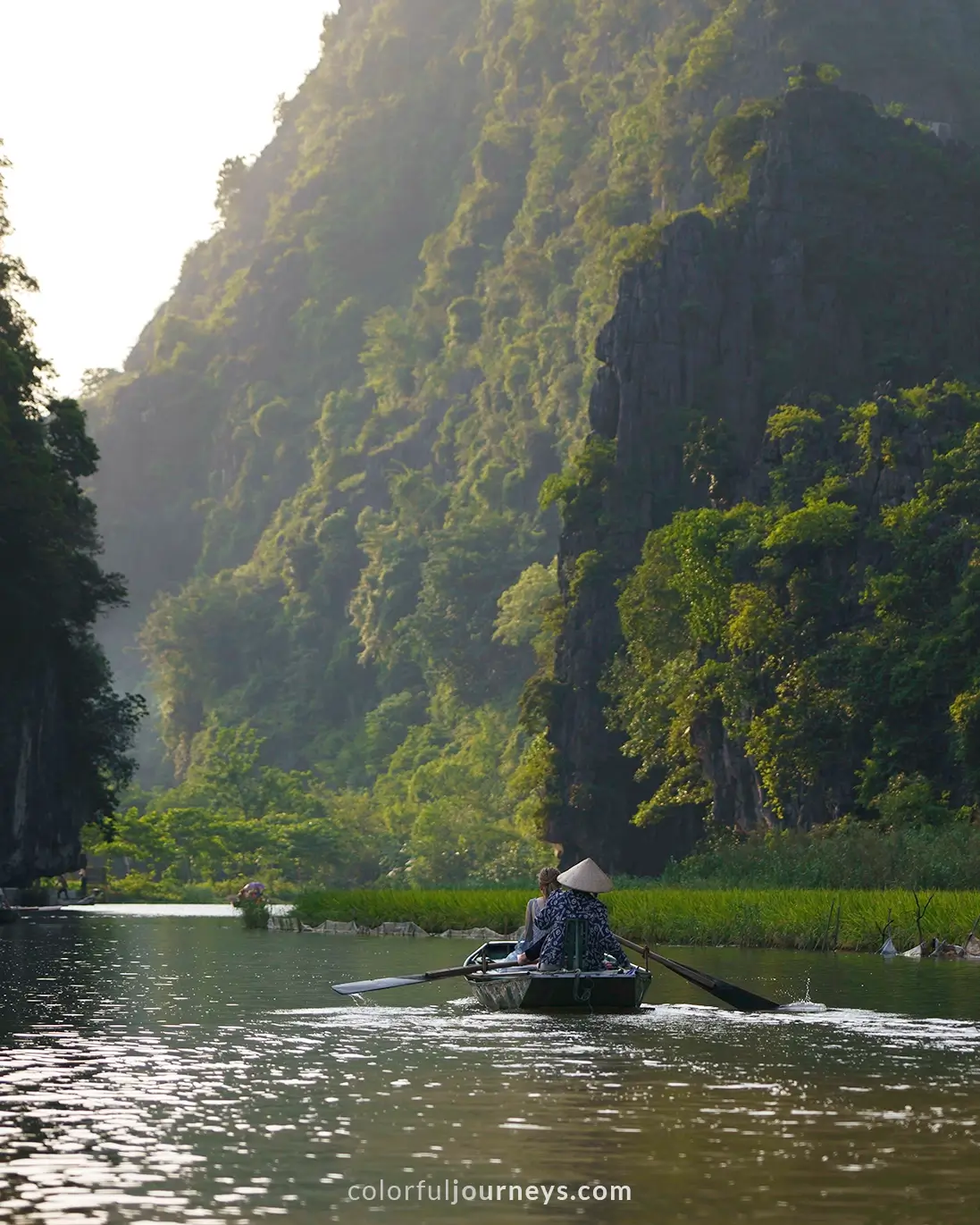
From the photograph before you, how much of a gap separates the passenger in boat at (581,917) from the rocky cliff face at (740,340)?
5230 cm

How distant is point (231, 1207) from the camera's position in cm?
1231

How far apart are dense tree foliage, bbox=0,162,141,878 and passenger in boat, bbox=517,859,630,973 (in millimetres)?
39867

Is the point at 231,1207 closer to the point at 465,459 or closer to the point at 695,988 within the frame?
the point at 695,988

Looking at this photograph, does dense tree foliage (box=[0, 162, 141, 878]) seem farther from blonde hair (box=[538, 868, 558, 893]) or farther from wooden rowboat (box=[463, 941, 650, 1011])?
wooden rowboat (box=[463, 941, 650, 1011])

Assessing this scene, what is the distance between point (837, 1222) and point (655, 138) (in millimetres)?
104839

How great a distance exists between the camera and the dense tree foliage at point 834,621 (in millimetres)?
62000

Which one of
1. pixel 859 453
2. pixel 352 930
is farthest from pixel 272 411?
pixel 352 930

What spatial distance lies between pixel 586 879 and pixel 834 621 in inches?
1721

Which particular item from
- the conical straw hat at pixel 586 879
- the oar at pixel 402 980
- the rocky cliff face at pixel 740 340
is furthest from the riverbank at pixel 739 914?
the rocky cliff face at pixel 740 340

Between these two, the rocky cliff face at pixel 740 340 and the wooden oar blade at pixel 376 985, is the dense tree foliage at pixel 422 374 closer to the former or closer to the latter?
the rocky cliff face at pixel 740 340

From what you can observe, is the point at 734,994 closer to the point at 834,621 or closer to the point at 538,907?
the point at 538,907

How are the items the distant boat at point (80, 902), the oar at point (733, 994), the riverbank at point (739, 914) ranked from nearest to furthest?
the oar at point (733, 994) → the riverbank at point (739, 914) → the distant boat at point (80, 902)

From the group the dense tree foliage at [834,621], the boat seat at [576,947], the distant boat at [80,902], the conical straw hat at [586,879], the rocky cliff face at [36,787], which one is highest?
the dense tree foliage at [834,621]

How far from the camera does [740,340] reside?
80.4 meters
